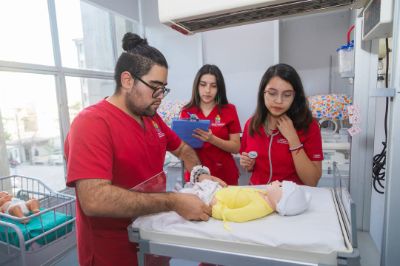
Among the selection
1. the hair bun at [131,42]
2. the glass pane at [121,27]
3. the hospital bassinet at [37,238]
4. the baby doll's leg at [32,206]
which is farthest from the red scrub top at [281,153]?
the glass pane at [121,27]

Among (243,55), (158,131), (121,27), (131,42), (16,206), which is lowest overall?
(16,206)

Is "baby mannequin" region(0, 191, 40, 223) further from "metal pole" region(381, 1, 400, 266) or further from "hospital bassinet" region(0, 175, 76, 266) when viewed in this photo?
"metal pole" region(381, 1, 400, 266)

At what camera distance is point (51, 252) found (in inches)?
59.4

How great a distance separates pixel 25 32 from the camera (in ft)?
7.57

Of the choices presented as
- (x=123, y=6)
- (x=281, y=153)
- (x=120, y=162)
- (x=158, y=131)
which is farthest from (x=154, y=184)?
(x=123, y=6)

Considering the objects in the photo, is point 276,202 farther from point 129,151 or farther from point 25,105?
point 25,105

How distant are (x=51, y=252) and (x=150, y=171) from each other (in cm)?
87

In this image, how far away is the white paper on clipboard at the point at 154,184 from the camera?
96 cm

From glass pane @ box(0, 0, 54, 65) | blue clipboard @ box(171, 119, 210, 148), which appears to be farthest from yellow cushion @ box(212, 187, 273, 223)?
glass pane @ box(0, 0, 54, 65)

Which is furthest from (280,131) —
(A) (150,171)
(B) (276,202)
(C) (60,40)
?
(C) (60,40)

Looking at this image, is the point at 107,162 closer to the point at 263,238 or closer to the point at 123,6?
the point at 263,238

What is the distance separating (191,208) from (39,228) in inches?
41.8

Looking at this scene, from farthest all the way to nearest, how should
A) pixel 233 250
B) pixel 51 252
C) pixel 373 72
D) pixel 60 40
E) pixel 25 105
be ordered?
pixel 60 40 < pixel 25 105 < pixel 51 252 < pixel 373 72 < pixel 233 250

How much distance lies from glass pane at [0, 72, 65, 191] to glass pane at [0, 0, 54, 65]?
16 centimetres
